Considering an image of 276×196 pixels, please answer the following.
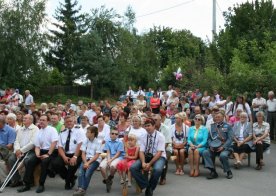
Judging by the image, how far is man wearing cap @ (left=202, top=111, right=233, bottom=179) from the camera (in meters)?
9.91

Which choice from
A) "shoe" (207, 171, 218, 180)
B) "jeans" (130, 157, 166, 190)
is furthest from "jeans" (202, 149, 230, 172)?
"jeans" (130, 157, 166, 190)

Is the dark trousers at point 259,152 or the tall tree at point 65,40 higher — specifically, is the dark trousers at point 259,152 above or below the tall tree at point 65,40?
below

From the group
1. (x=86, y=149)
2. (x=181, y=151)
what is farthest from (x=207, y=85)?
(x=86, y=149)

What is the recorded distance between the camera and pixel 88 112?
1485 cm

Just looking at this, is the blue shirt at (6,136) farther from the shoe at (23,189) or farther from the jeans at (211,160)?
the jeans at (211,160)

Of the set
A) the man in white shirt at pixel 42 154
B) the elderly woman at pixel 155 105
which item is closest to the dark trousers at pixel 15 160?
the man in white shirt at pixel 42 154

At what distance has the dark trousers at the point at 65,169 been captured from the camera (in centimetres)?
901

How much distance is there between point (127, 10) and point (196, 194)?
39.7 m

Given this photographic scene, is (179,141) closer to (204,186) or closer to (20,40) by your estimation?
(204,186)

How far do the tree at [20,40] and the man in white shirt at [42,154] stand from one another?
2576 centimetres

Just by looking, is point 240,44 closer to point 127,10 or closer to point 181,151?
point 181,151

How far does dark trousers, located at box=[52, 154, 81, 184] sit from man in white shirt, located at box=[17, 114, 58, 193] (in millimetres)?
173

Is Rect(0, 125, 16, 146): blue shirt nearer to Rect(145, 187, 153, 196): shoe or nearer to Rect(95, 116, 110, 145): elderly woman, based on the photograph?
Rect(95, 116, 110, 145): elderly woman

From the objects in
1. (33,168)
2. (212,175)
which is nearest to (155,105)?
(212,175)
